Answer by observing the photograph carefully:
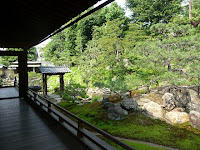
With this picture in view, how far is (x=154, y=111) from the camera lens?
7.27 m

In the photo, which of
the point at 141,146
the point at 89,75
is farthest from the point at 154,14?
the point at 141,146

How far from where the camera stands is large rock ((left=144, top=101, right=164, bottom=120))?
7.12 metres

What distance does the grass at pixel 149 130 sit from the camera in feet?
16.7

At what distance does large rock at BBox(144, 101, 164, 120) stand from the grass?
1.24ft

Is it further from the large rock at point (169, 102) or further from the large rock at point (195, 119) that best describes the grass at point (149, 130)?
the large rock at point (169, 102)

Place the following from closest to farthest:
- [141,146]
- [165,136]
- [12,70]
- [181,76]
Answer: [141,146], [165,136], [181,76], [12,70]

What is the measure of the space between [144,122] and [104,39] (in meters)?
11.3

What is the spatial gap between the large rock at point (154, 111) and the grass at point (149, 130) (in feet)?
1.24

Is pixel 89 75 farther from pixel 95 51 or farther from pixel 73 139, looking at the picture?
pixel 73 139

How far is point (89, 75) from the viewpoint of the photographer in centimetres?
1482

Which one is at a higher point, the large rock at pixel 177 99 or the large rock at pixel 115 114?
the large rock at pixel 177 99

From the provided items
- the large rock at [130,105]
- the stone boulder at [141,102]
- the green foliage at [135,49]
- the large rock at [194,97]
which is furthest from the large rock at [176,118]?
the large rock at [194,97]

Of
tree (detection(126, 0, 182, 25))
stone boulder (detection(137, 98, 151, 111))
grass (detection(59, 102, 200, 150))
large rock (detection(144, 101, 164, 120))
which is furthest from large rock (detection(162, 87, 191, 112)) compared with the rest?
tree (detection(126, 0, 182, 25))

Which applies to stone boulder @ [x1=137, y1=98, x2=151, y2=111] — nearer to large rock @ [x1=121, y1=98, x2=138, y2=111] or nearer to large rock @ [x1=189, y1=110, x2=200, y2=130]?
large rock @ [x1=121, y1=98, x2=138, y2=111]
